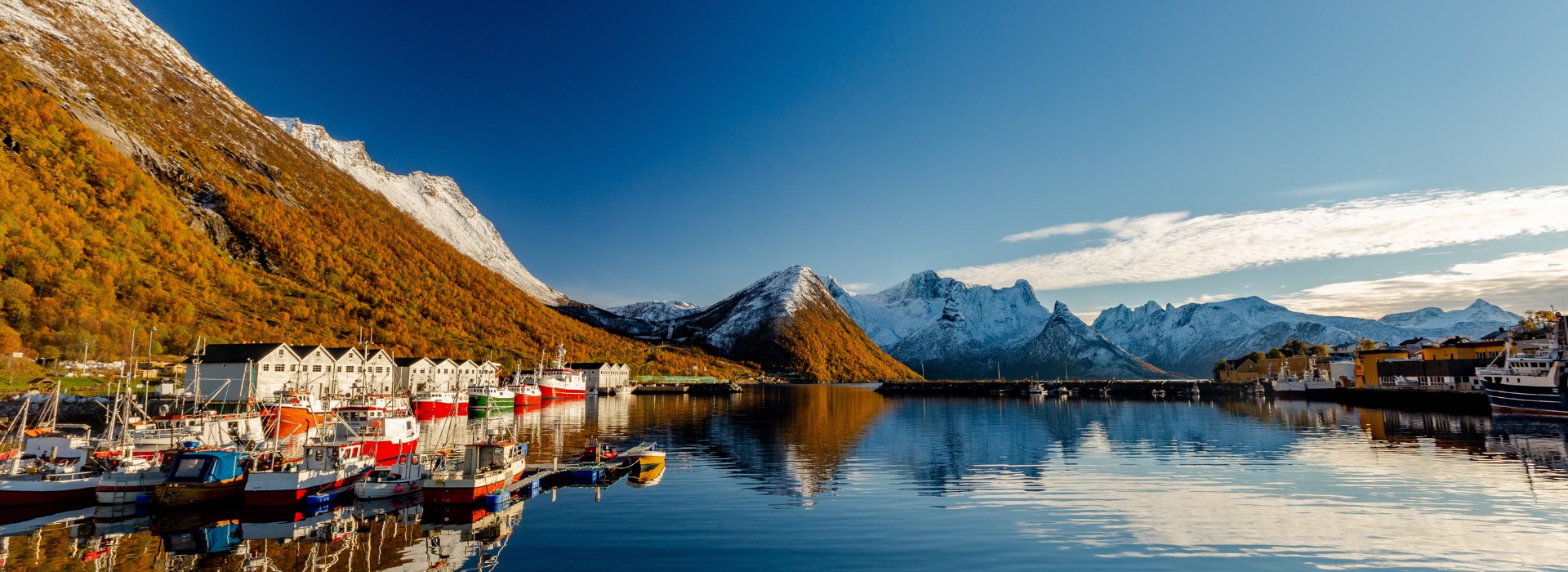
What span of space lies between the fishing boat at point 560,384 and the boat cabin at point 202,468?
98.6 m

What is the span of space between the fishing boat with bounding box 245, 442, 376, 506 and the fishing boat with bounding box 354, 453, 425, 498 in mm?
1371

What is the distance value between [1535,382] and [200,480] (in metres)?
128

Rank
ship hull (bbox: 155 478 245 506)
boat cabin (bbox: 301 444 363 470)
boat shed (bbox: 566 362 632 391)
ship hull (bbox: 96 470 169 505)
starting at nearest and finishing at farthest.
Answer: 1. ship hull (bbox: 96 470 169 505)
2. ship hull (bbox: 155 478 245 506)
3. boat cabin (bbox: 301 444 363 470)
4. boat shed (bbox: 566 362 632 391)

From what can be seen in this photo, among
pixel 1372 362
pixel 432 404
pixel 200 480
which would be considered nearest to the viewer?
pixel 200 480

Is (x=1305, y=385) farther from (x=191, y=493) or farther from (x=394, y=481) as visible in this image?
(x=191, y=493)

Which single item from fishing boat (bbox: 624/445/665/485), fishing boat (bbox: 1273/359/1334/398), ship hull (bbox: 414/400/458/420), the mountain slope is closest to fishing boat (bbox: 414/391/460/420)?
ship hull (bbox: 414/400/458/420)

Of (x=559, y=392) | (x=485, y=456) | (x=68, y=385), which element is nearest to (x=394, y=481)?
(x=485, y=456)

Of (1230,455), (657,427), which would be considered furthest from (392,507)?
(1230,455)

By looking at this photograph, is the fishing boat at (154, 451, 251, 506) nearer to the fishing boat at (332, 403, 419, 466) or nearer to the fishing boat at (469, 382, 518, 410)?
the fishing boat at (332, 403, 419, 466)

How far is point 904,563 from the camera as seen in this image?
24.3 m

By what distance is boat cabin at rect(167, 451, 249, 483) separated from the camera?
113 ft

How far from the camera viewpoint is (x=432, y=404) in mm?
97250

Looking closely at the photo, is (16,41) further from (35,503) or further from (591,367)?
(35,503)

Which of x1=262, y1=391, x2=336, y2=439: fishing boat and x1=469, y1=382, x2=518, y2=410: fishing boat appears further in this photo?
x1=469, y1=382, x2=518, y2=410: fishing boat
